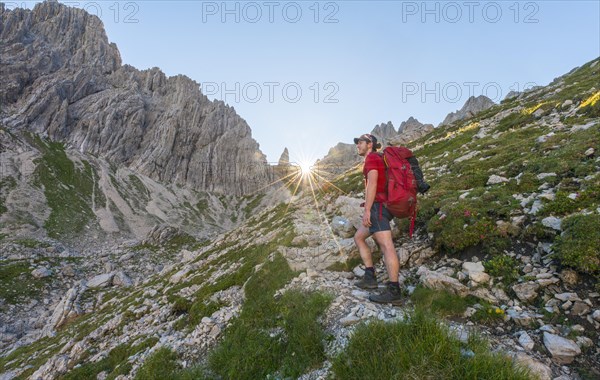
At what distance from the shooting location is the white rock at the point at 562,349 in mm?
5113

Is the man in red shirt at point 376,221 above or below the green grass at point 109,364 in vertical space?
above

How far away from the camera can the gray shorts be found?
818cm

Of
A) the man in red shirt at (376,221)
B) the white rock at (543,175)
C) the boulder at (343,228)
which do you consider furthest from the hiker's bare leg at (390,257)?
the white rock at (543,175)

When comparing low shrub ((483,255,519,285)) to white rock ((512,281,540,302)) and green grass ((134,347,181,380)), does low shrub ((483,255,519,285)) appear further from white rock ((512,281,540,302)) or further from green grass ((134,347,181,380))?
green grass ((134,347,181,380))

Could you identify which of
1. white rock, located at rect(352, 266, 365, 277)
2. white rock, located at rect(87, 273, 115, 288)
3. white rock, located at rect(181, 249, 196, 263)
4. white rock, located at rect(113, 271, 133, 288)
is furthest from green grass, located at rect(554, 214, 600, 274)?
white rock, located at rect(87, 273, 115, 288)

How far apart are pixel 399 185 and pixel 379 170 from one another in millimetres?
686

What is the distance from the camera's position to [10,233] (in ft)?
233

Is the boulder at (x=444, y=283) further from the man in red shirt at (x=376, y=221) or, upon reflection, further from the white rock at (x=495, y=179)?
the white rock at (x=495, y=179)

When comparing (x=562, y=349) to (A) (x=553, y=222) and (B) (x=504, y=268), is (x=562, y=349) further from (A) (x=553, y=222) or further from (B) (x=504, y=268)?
(A) (x=553, y=222)

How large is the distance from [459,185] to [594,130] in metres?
7.28

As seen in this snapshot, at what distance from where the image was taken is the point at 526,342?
5.57 meters

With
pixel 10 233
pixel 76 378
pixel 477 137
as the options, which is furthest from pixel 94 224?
pixel 477 137

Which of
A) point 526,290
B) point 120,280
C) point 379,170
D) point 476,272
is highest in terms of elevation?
point 379,170

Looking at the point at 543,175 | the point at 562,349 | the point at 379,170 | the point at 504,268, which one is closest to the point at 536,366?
the point at 562,349
